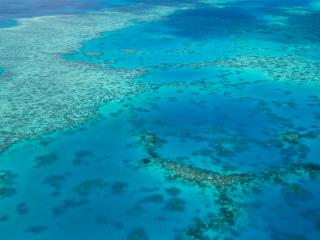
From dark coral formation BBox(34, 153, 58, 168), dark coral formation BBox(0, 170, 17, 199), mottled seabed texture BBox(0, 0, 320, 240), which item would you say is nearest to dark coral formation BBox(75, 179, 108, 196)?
mottled seabed texture BBox(0, 0, 320, 240)

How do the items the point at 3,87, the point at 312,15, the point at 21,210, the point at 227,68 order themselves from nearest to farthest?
the point at 21,210 → the point at 3,87 → the point at 227,68 → the point at 312,15

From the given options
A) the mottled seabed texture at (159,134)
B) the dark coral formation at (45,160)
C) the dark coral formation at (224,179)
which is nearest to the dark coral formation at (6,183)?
the mottled seabed texture at (159,134)

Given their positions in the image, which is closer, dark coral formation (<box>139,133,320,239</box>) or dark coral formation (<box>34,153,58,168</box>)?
dark coral formation (<box>139,133,320,239</box>)

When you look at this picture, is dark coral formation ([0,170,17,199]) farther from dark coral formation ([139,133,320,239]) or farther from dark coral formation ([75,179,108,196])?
dark coral formation ([139,133,320,239])

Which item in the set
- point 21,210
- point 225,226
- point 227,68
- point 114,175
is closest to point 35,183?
point 21,210

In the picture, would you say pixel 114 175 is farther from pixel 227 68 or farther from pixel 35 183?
pixel 227 68

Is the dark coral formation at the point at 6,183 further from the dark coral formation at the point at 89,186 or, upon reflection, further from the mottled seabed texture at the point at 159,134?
the dark coral formation at the point at 89,186
